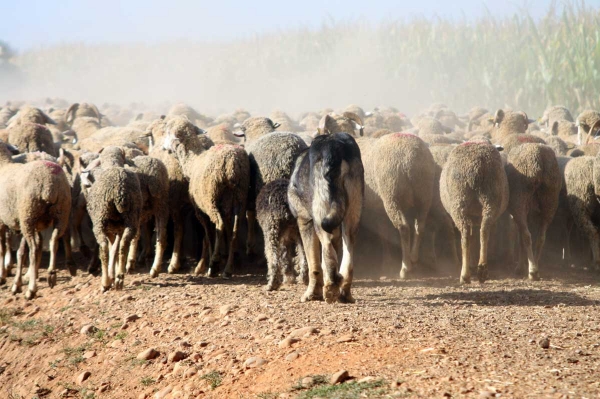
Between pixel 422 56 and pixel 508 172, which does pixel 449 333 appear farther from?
pixel 422 56

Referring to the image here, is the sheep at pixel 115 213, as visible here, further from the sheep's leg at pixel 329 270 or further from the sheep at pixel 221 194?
the sheep's leg at pixel 329 270

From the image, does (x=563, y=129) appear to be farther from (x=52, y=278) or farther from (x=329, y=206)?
(x=52, y=278)

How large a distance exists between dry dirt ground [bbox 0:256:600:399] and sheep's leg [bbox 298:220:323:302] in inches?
7.4

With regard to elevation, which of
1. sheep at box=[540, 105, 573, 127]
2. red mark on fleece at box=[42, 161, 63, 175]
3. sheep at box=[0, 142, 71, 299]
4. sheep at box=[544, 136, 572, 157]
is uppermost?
sheep at box=[540, 105, 573, 127]

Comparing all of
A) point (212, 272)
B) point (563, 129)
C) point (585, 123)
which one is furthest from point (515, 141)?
point (563, 129)

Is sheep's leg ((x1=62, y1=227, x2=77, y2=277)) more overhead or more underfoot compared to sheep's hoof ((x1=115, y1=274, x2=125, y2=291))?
more overhead

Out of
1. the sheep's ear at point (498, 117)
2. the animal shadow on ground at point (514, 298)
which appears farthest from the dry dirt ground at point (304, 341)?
the sheep's ear at point (498, 117)

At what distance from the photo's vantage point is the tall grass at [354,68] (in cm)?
3108

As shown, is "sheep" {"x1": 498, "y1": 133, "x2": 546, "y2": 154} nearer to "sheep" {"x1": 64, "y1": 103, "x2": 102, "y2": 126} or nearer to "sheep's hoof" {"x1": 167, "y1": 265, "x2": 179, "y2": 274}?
"sheep's hoof" {"x1": 167, "y1": 265, "x2": 179, "y2": 274}

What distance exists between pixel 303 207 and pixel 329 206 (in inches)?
22.7

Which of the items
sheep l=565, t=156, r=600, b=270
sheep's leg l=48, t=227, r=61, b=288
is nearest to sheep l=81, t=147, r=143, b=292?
sheep's leg l=48, t=227, r=61, b=288

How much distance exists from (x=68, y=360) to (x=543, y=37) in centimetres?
2826

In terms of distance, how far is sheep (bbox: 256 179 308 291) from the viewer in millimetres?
9039

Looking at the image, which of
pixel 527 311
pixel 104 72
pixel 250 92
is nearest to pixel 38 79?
pixel 104 72
